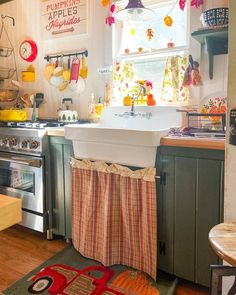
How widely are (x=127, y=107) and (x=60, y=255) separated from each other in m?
1.24

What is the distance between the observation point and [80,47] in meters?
2.61

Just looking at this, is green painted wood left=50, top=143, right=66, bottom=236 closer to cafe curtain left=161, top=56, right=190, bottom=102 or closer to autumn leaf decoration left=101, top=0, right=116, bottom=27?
cafe curtain left=161, top=56, right=190, bottom=102

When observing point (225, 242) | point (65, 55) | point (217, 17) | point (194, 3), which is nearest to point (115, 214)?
point (225, 242)

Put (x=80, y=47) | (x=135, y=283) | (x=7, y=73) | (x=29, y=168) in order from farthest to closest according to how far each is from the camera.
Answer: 1. (x=7, y=73)
2. (x=80, y=47)
3. (x=29, y=168)
4. (x=135, y=283)

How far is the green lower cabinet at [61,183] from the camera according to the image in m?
2.04

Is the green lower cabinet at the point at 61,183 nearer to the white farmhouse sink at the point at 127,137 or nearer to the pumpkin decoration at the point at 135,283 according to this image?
the white farmhouse sink at the point at 127,137

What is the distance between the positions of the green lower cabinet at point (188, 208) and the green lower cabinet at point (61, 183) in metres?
0.74

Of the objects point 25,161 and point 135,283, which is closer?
point 135,283

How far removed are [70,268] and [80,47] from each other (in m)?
1.92

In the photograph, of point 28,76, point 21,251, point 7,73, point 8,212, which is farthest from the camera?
point 7,73

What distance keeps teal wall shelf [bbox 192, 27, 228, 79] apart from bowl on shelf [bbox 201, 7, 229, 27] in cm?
5

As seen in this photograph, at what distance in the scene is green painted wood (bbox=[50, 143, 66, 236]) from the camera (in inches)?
82.0

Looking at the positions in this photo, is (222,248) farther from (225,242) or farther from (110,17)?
(110,17)

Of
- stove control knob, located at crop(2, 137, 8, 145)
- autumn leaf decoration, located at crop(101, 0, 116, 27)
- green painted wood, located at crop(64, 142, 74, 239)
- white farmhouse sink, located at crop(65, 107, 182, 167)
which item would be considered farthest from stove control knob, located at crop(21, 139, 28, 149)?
autumn leaf decoration, located at crop(101, 0, 116, 27)
